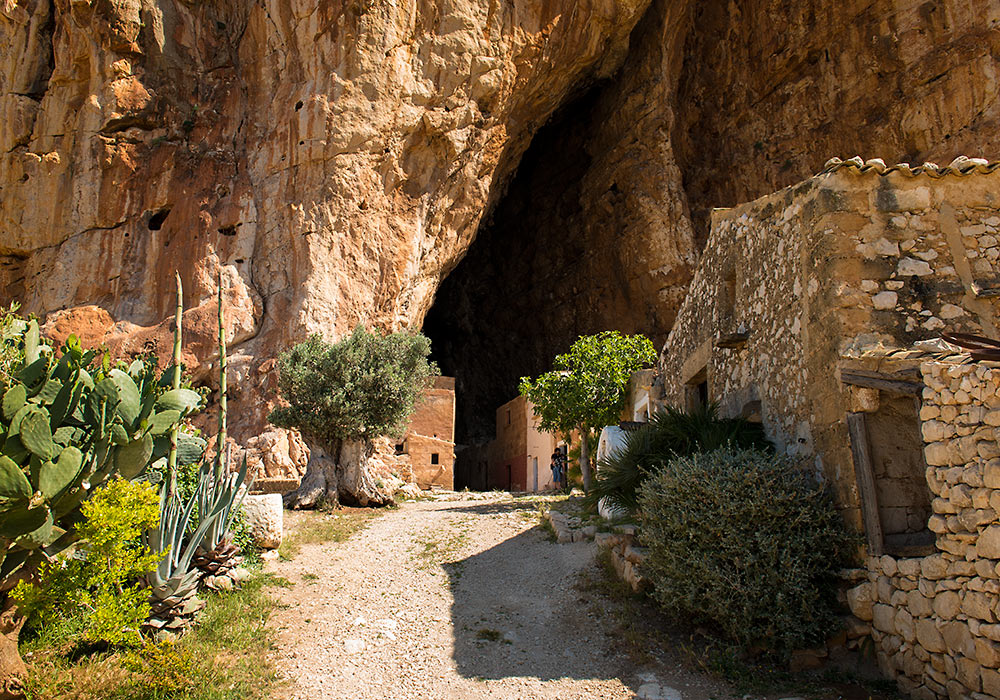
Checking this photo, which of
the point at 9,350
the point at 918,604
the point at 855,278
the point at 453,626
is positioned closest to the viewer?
the point at 918,604

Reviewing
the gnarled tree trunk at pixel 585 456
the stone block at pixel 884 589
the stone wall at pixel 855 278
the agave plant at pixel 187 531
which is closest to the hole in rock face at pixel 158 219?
the gnarled tree trunk at pixel 585 456

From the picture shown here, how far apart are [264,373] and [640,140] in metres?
17.9

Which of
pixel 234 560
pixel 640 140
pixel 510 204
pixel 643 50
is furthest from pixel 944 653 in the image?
pixel 510 204

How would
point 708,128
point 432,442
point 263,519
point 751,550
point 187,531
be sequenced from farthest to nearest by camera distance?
point 708,128, point 432,442, point 263,519, point 187,531, point 751,550

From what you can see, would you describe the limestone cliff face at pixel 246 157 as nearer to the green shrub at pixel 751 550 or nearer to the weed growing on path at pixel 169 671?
the weed growing on path at pixel 169 671

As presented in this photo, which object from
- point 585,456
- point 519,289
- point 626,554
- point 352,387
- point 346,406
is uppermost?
point 519,289

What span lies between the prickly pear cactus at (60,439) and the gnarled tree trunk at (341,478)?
316 inches

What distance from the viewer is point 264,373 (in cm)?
1920

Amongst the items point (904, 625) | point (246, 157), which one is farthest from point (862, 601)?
point (246, 157)

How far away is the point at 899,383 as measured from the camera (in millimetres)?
6078

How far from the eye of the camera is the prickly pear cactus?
5.40 metres

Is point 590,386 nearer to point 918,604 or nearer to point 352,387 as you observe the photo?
point 352,387

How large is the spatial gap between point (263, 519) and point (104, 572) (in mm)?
3862

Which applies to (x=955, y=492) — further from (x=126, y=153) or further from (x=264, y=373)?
(x=126, y=153)
